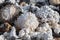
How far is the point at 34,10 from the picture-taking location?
6.28 feet

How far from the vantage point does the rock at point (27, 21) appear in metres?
1.71

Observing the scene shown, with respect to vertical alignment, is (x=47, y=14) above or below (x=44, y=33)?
above

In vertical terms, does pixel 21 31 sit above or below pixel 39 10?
below

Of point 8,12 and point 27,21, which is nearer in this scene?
point 27,21

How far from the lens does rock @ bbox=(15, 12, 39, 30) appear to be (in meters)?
1.71

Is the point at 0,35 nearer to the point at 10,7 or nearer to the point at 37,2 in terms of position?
the point at 10,7

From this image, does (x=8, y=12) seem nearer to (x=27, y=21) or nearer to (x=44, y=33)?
(x=27, y=21)

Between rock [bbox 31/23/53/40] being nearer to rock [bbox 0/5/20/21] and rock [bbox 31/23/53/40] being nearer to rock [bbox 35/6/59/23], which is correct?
rock [bbox 35/6/59/23]

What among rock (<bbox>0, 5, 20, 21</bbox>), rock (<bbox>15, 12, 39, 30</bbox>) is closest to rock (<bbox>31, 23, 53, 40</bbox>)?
rock (<bbox>15, 12, 39, 30</bbox>)

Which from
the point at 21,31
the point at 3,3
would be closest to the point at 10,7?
the point at 3,3

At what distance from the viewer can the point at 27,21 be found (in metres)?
1.72

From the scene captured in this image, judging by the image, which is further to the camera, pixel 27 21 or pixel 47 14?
pixel 47 14

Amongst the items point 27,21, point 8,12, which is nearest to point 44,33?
point 27,21

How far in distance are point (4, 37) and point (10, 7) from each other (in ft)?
0.99
